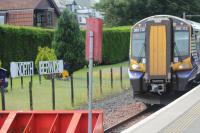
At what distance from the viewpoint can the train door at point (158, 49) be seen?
1761 centimetres

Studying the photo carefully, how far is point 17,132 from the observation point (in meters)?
10.7

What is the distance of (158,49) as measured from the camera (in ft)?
58.2

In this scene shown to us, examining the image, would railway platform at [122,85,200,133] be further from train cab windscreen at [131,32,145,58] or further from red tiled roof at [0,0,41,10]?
red tiled roof at [0,0,41,10]

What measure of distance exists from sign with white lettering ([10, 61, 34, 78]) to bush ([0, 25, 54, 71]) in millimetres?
9079

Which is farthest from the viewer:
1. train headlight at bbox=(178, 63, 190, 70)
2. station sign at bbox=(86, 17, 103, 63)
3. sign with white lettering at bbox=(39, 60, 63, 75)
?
sign with white lettering at bbox=(39, 60, 63, 75)

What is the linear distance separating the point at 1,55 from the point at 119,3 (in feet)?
114

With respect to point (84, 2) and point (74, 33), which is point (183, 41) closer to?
point (74, 33)

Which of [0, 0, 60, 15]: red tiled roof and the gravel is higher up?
[0, 0, 60, 15]: red tiled roof

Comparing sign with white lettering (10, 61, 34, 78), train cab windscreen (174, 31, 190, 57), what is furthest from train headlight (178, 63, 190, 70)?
sign with white lettering (10, 61, 34, 78)

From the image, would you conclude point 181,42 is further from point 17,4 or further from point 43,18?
point 43,18

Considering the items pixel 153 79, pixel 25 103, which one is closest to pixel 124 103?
pixel 153 79

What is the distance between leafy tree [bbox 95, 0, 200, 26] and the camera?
6381cm

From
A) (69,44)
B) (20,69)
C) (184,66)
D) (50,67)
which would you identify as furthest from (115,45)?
(184,66)

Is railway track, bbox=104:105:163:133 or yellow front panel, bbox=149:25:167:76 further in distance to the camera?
yellow front panel, bbox=149:25:167:76
